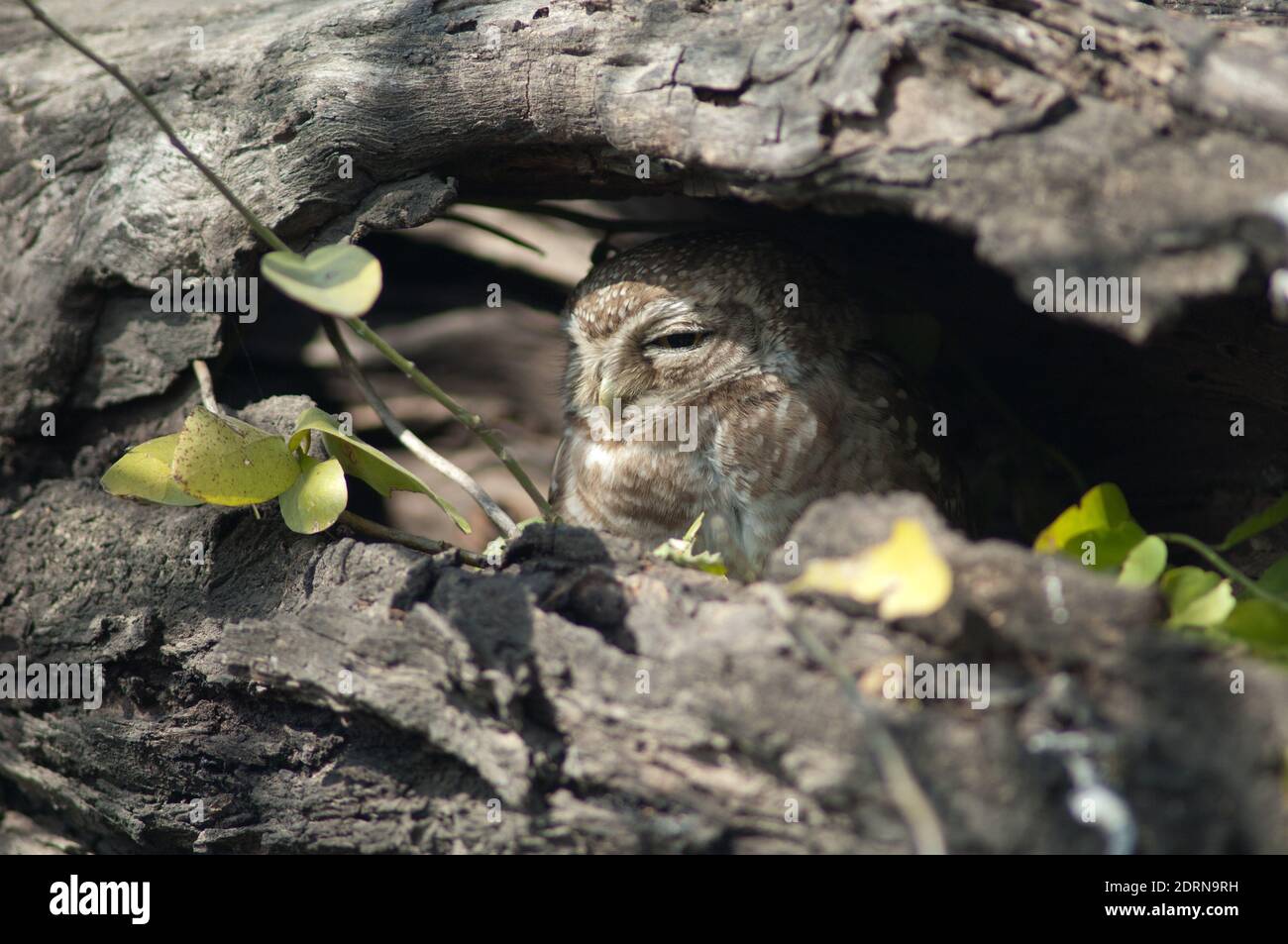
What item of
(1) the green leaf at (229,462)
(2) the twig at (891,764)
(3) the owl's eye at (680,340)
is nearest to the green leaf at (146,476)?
(1) the green leaf at (229,462)

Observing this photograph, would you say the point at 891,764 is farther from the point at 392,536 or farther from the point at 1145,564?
the point at 392,536

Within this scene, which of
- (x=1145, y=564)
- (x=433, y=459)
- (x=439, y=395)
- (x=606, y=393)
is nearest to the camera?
(x=1145, y=564)

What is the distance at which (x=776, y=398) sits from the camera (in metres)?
3.03

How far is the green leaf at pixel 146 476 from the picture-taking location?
2426 millimetres

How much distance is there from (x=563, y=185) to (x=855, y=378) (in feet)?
3.40

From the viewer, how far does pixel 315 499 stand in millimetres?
2373

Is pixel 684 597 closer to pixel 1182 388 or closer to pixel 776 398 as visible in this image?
pixel 776 398

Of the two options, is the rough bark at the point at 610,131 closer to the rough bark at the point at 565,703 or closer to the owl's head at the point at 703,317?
the owl's head at the point at 703,317

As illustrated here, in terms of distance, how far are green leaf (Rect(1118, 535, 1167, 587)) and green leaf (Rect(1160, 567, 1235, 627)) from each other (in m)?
0.04

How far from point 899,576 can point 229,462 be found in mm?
1542

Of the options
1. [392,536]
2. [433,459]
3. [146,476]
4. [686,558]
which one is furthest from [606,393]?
[146,476]

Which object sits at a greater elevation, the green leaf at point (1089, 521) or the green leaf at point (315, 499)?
the green leaf at point (315, 499)

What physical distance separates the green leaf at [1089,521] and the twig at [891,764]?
75 centimetres

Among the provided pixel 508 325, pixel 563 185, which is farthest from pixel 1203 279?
pixel 508 325
